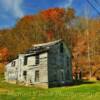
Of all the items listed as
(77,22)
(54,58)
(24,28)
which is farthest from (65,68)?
(24,28)

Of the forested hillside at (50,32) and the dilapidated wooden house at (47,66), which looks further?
the forested hillside at (50,32)

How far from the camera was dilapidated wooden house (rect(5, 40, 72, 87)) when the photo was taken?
53469 mm

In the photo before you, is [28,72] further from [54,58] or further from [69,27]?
[69,27]

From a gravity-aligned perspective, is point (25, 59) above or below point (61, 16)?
below

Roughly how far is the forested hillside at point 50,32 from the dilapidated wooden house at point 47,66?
59.5ft

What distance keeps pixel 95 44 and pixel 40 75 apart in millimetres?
26617

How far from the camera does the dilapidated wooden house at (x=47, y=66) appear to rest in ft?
175

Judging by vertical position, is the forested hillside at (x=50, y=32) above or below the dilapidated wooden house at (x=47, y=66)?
above

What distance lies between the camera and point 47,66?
5328cm

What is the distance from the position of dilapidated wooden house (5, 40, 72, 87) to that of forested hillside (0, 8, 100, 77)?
59.5ft

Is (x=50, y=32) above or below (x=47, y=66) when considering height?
above

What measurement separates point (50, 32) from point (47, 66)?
38.8 meters

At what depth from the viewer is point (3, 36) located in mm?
97125

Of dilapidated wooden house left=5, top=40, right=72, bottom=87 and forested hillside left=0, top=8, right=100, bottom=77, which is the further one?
forested hillside left=0, top=8, right=100, bottom=77
